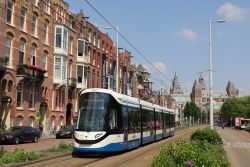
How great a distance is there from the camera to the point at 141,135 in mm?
27688

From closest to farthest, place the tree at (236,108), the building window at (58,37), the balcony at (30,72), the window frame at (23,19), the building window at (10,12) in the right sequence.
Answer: the building window at (10,12), the balcony at (30,72), the window frame at (23,19), the building window at (58,37), the tree at (236,108)

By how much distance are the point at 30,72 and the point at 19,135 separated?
1193 centimetres

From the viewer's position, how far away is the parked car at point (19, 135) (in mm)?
32250

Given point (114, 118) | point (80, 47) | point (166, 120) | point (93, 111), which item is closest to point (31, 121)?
point (166, 120)

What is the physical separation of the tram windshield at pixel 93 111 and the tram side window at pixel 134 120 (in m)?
3.17

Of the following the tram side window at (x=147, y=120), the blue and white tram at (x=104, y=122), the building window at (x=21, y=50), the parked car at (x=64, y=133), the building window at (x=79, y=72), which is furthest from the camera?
the building window at (x=79, y=72)

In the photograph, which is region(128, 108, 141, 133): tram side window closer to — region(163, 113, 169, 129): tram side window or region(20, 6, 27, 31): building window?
region(163, 113, 169, 129): tram side window

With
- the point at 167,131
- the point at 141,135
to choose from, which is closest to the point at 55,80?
the point at 167,131

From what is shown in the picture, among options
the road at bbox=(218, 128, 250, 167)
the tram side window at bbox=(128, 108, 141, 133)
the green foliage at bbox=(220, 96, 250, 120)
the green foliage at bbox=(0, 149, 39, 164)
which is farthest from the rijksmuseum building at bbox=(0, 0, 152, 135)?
the green foliage at bbox=(220, 96, 250, 120)

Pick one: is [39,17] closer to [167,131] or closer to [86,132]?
[167,131]

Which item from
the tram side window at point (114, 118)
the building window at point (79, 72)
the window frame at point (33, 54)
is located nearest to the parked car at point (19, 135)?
the window frame at point (33, 54)

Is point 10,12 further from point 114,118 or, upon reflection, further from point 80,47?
point 114,118

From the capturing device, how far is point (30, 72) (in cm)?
4391

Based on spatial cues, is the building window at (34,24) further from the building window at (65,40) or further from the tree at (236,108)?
the tree at (236,108)
